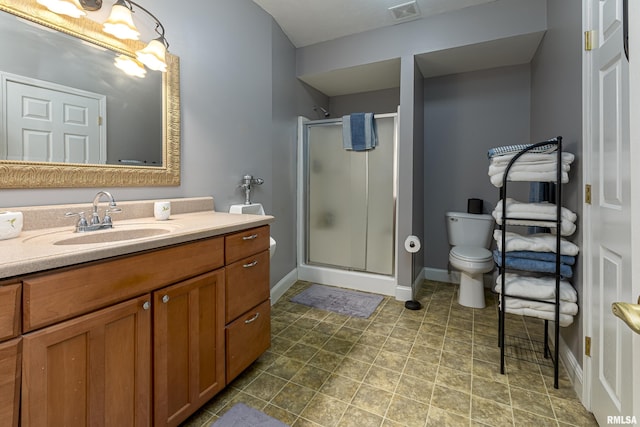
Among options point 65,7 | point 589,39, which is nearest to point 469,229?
point 589,39

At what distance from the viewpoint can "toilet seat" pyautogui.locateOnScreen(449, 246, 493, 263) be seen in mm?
2338

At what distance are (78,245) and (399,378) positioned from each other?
1.61 metres

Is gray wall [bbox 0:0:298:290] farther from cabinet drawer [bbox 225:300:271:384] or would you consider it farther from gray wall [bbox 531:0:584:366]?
gray wall [bbox 531:0:584:366]

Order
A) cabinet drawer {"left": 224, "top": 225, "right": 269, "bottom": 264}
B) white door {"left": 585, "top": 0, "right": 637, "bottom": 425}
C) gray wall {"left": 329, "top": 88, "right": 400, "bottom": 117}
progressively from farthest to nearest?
1. gray wall {"left": 329, "top": 88, "right": 400, "bottom": 117}
2. cabinet drawer {"left": 224, "top": 225, "right": 269, "bottom": 264}
3. white door {"left": 585, "top": 0, "right": 637, "bottom": 425}

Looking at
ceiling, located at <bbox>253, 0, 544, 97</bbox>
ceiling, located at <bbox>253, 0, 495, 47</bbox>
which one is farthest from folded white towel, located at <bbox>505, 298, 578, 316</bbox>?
ceiling, located at <bbox>253, 0, 495, 47</bbox>

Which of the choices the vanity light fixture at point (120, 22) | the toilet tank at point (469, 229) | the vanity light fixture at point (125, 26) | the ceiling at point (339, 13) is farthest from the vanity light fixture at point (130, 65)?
the toilet tank at point (469, 229)

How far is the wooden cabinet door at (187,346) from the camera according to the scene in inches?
42.5

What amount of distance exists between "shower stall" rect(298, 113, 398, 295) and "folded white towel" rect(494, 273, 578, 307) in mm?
1201

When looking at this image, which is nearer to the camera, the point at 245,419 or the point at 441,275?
the point at 245,419

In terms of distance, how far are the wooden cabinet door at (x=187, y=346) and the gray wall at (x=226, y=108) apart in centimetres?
70

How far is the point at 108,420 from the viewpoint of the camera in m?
0.93

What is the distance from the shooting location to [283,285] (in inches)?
110

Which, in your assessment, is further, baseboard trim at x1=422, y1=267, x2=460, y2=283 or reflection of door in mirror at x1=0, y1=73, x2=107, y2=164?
baseboard trim at x1=422, y1=267, x2=460, y2=283

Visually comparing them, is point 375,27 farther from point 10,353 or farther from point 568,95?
point 10,353
